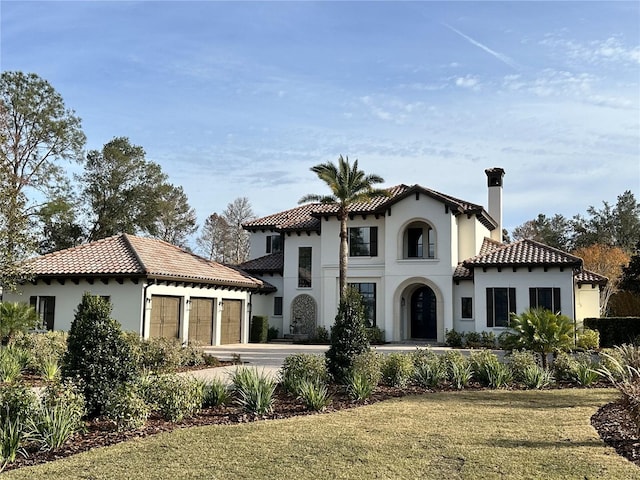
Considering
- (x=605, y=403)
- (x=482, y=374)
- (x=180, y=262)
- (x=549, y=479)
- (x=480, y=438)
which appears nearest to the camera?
(x=549, y=479)

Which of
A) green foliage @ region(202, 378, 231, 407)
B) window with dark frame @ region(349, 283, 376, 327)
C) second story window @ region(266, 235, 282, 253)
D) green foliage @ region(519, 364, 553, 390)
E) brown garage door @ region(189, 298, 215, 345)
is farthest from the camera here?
second story window @ region(266, 235, 282, 253)

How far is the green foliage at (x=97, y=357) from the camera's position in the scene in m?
9.81

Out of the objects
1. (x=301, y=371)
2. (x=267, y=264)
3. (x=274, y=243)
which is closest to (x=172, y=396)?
(x=301, y=371)

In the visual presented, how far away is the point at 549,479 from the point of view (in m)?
6.52

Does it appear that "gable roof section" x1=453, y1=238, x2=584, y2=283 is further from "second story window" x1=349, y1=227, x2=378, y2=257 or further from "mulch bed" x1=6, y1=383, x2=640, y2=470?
"mulch bed" x1=6, y1=383, x2=640, y2=470

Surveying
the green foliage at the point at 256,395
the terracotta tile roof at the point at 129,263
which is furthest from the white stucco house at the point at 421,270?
the green foliage at the point at 256,395

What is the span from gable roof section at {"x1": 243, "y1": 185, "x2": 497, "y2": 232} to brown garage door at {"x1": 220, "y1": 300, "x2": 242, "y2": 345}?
6094 millimetres

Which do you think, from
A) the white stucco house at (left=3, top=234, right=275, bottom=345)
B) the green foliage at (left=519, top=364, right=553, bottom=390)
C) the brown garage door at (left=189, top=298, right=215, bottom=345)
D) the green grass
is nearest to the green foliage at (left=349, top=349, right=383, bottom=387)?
the green grass

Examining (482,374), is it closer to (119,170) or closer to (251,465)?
(251,465)

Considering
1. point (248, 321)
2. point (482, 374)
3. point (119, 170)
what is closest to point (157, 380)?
point (482, 374)

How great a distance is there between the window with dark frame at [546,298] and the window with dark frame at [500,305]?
0.86 meters

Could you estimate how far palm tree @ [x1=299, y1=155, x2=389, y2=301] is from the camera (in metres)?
29.6

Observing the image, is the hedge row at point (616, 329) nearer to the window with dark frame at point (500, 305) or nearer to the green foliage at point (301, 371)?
the window with dark frame at point (500, 305)

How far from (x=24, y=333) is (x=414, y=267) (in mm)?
18808
